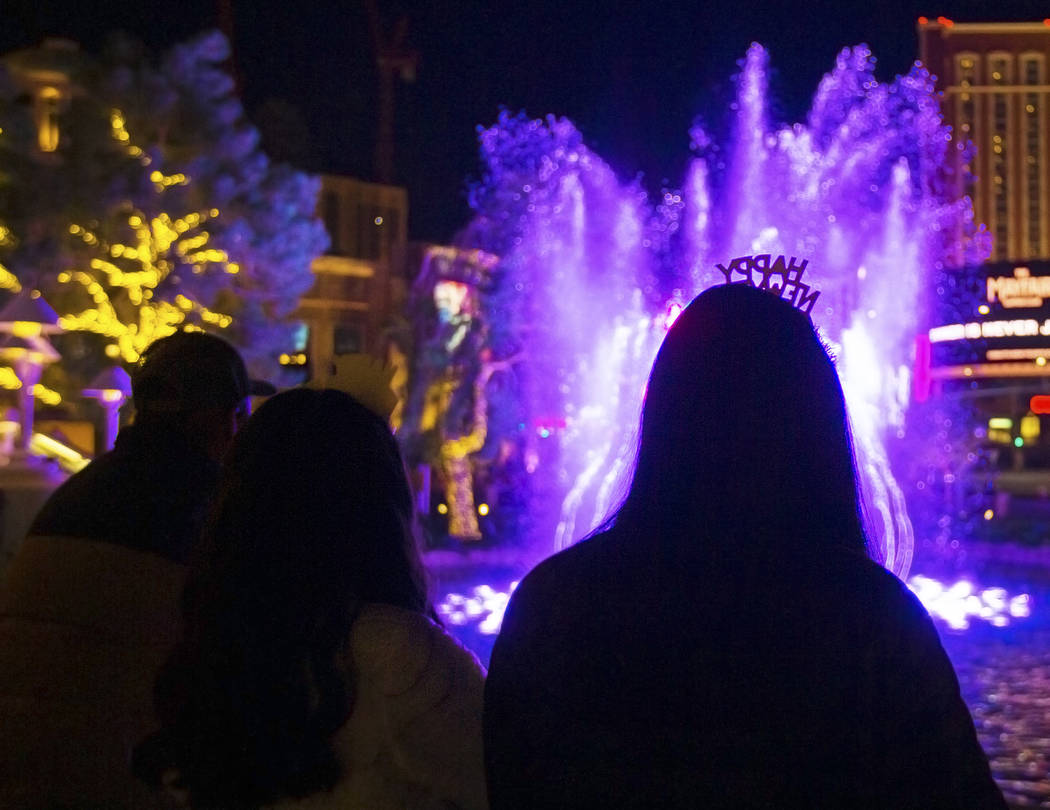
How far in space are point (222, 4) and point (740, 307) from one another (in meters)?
27.9

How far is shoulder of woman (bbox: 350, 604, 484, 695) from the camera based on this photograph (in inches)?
69.2

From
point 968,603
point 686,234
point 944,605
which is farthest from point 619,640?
point 686,234

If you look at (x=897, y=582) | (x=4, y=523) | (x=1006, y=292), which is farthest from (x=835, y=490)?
(x=1006, y=292)

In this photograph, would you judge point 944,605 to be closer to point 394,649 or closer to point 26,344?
point 26,344

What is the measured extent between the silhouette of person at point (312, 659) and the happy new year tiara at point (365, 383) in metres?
0.11

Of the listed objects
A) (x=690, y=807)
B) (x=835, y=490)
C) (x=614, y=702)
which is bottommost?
(x=690, y=807)

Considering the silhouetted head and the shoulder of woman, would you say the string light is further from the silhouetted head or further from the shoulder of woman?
the shoulder of woman

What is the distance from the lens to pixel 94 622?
2.20 metres

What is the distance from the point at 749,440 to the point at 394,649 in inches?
25.6

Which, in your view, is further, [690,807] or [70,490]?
[70,490]

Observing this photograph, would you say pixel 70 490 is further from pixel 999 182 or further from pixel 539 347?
pixel 999 182

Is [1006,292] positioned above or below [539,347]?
above

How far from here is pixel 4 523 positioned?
732 centimetres

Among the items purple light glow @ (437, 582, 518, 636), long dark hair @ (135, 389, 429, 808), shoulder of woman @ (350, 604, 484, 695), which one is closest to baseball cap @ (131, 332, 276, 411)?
long dark hair @ (135, 389, 429, 808)
